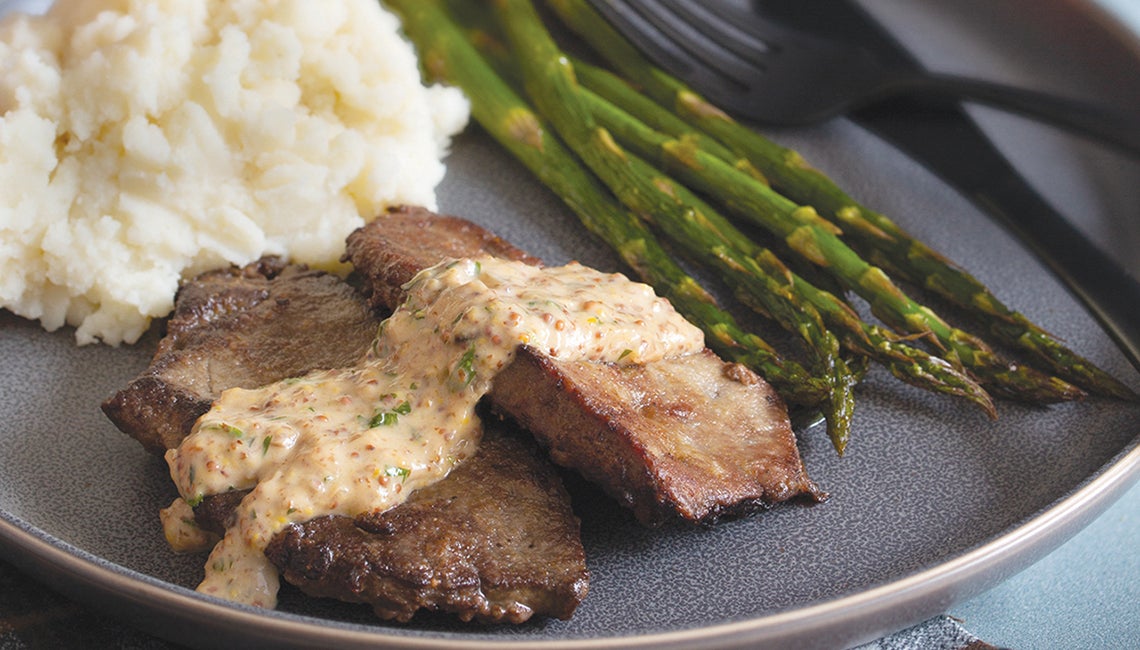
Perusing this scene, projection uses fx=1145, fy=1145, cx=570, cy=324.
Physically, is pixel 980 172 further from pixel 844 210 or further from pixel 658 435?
pixel 658 435

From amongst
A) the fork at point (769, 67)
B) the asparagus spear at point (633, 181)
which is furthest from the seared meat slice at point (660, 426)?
the fork at point (769, 67)

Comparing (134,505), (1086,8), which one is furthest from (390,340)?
(1086,8)

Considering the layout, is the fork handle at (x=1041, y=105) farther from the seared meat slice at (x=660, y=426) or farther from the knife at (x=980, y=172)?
the seared meat slice at (x=660, y=426)

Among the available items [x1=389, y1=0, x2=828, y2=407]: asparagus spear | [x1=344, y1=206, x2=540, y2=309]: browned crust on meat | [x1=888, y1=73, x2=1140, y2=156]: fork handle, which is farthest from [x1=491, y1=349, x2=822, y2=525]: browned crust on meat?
[x1=888, y1=73, x2=1140, y2=156]: fork handle

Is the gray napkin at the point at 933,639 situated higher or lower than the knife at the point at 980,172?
lower

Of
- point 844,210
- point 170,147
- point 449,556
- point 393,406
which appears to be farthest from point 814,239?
point 170,147

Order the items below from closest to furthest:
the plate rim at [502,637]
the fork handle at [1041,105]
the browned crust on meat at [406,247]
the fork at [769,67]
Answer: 1. the plate rim at [502,637]
2. the browned crust on meat at [406,247]
3. the fork handle at [1041,105]
4. the fork at [769,67]
